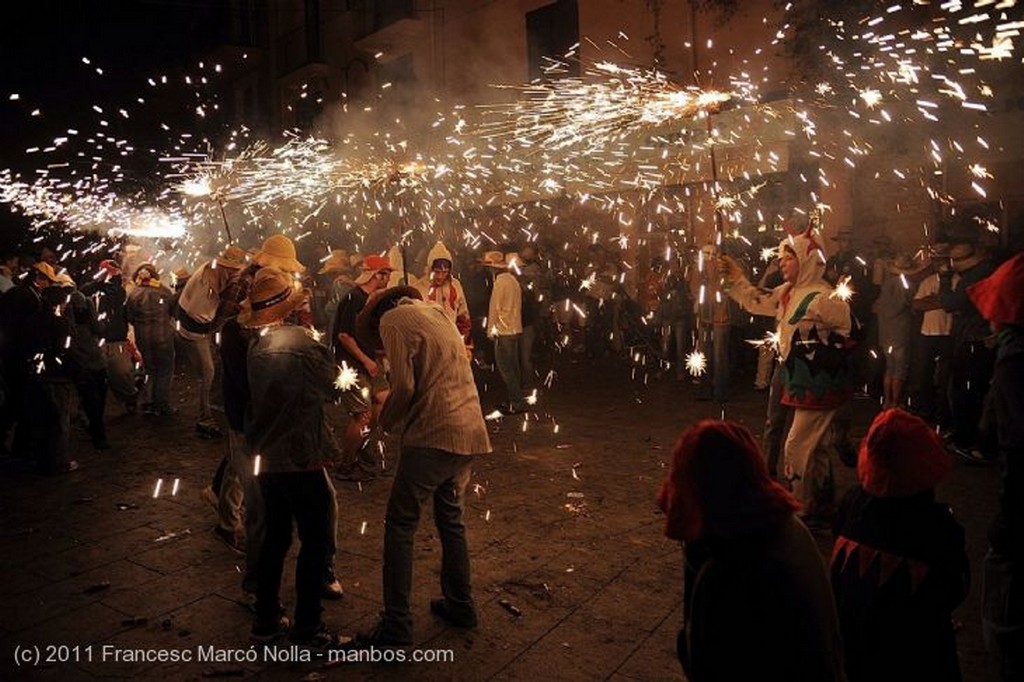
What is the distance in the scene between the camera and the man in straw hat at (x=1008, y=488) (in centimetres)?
305

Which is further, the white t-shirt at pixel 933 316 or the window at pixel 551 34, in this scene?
the window at pixel 551 34

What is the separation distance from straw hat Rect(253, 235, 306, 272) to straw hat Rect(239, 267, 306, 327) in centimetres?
133

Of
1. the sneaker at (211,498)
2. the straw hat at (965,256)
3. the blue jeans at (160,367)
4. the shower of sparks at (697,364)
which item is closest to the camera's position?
the sneaker at (211,498)

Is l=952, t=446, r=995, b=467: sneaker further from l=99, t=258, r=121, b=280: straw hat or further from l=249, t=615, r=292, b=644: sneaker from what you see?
l=99, t=258, r=121, b=280: straw hat

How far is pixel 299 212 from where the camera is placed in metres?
20.2

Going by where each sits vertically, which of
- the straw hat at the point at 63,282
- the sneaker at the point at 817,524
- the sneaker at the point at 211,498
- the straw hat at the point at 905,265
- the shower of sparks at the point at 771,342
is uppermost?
the straw hat at the point at 63,282

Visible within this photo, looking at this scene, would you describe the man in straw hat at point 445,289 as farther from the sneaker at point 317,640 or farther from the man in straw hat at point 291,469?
the sneaker at point 317,640

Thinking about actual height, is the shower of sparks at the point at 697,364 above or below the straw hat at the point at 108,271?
below

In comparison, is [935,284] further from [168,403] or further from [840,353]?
[168,403]

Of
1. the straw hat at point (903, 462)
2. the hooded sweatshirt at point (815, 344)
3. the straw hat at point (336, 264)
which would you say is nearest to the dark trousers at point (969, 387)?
the hooded sweatshirt at point (815, 344)

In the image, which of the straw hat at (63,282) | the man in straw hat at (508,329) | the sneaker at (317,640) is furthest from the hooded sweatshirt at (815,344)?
the straw hat at (63,282)

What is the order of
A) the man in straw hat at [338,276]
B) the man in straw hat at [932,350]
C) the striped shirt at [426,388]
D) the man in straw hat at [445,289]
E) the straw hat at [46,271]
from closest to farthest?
1. the striped shirt at [426,388]
2. the straw hat at [46,271]
3. the man in straw hat at [932,350]
4. the man in straw hat at [445,289]
5. the man in straw hat at [338,276]

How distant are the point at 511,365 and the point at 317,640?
589cm

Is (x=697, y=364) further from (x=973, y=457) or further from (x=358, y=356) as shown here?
(x=358, y=356)
